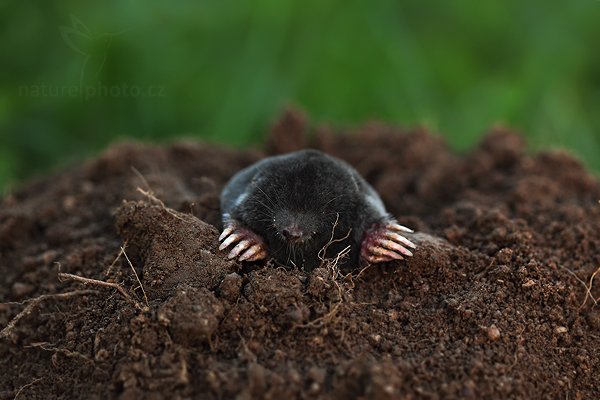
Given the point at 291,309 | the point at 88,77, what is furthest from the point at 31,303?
the point at 88,77

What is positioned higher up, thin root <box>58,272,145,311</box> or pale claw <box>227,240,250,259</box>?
pale claw <box>227,240,250,259</box>

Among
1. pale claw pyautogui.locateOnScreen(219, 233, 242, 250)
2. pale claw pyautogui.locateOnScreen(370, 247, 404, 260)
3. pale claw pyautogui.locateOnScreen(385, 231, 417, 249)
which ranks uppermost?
pale claw pyautogui.locateOnScreen(385, 231, 417, 249)

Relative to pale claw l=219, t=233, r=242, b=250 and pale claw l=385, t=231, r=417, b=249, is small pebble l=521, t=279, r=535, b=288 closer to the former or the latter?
pale claw l=385, t=231, r=417, b=249

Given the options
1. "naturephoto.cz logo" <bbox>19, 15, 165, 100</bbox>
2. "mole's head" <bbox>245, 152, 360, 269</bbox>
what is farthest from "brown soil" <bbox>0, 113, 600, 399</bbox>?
"naturephoto.cz logo" <bbox>19, 15, 165, 100</bbox>

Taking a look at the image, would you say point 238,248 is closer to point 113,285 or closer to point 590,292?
point 113,285

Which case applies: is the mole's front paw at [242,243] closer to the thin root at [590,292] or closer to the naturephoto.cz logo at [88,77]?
the thin root at [590,292]

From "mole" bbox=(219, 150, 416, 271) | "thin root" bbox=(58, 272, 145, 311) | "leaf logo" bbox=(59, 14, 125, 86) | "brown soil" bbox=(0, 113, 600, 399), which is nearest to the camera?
"brown soil" bbox=(0, 113, 600, 399)

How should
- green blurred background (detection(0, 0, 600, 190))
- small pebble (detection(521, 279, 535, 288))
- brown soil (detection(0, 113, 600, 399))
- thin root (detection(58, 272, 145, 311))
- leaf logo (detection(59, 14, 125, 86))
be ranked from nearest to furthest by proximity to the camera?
brown soil (detection(0, 113, 600, 399)) < thin root (detection(58, 272, 145, 311)) < small pebble (detection(521, 279, 535, 288)) < leaf logo (detection(59, 14, 125, 86)) < green blurred background (detection(0, 0, 600, 190))

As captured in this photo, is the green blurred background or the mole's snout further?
the green blurred background
